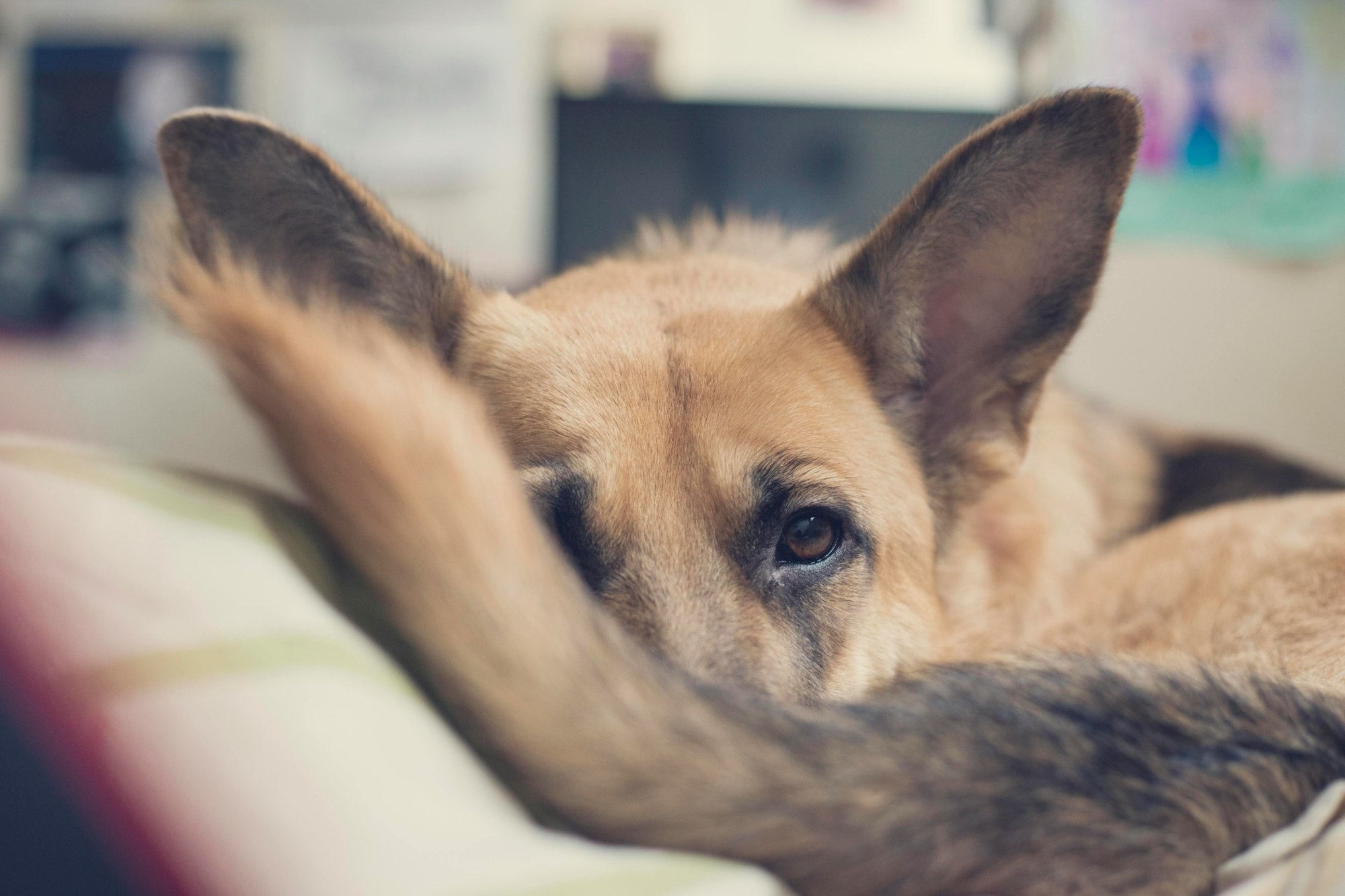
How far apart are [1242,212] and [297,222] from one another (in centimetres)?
276

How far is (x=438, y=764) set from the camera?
1.60 feet

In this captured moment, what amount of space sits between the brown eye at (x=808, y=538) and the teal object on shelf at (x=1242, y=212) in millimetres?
2182

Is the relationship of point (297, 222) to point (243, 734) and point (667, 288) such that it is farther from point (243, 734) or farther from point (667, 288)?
point (243, 734)

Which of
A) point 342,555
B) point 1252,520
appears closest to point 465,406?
point 342,555

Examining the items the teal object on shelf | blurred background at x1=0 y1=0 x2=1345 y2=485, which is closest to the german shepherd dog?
blurred background at x1=0 y1=0 x2=1345 y2=485

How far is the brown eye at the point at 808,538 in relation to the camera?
961 mm

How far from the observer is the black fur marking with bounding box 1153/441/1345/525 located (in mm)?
1461

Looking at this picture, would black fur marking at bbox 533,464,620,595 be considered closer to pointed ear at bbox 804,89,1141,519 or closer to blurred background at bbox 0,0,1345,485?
pointed ear at bbox 804,89,1141,519

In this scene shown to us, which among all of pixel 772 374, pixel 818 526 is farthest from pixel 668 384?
pixel 818 526

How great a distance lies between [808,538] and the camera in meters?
0.97

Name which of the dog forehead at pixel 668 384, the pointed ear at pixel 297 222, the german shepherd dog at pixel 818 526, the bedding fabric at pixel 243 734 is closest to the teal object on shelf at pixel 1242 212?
the german shepherd dog at pixel 818 526

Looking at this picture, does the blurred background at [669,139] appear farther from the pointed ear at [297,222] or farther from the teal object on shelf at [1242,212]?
the pointed ear at [297,222]

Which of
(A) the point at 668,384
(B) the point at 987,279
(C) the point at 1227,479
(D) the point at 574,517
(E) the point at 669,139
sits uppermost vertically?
(E) the point at 669,139

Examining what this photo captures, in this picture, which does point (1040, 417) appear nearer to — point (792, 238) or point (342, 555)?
point (792, 238)
